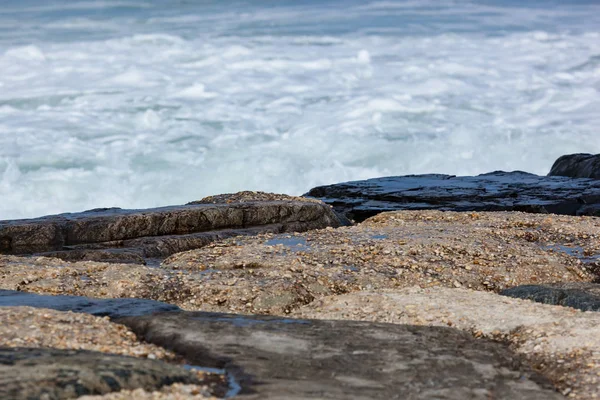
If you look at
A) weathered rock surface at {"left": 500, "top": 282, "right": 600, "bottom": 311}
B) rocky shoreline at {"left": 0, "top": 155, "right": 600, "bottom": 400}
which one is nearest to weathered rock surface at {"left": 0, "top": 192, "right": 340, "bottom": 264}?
rocky shoreline at {"left": 0, "top": 155, "right": 600, "bottom": 400}

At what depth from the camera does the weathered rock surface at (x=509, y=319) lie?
8.73 meters

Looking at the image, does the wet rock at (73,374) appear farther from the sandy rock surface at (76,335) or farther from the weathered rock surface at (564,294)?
the weathered rock surface at (564,294)

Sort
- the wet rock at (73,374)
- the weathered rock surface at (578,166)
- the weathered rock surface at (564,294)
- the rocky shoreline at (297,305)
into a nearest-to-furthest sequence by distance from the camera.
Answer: the wet rock at (73,374), the rocky shoreline at (297,305), the weathered rock surface at (564,294), the weathered rock surface at (578,166)

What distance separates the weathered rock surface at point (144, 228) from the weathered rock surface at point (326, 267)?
2.19 m

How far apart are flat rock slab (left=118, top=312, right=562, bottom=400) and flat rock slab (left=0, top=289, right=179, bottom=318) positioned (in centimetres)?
61

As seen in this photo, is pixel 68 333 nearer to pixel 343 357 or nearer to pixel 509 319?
pixel 343 357

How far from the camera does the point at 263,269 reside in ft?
47.1

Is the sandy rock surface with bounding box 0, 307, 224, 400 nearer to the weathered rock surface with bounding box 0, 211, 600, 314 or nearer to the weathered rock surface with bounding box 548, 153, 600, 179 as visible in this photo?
the weathered rock surface with bounding box 0, 211, 600, 314

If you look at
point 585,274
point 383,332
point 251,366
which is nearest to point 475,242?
point 585,274

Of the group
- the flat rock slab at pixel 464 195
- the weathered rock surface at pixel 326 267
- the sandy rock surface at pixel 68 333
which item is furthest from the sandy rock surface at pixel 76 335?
Answer: the flat rock slab at pixel 464 195

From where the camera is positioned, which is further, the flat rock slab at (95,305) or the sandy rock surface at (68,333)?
the flat rock slab at (95,305)

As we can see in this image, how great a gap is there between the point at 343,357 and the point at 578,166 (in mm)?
35594

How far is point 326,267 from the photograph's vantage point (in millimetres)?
14609

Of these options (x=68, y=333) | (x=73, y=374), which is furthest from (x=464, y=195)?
(x=73, y=374)
